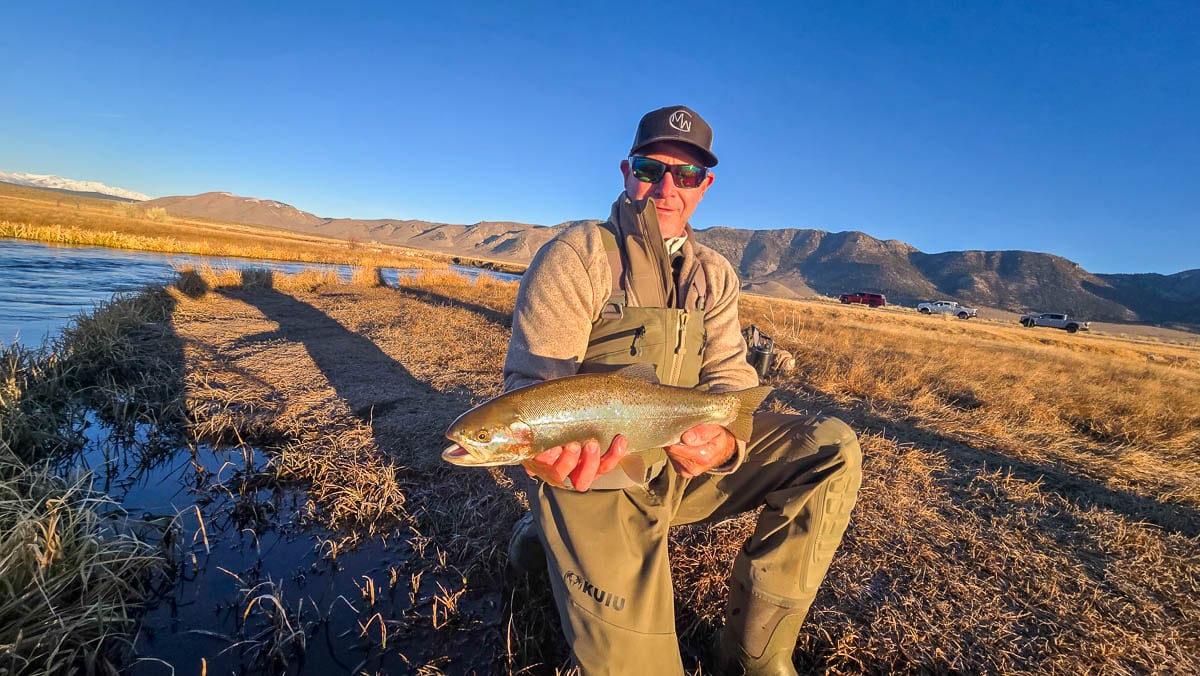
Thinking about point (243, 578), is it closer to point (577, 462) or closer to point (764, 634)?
point (577, 462)

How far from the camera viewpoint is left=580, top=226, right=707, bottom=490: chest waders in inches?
112

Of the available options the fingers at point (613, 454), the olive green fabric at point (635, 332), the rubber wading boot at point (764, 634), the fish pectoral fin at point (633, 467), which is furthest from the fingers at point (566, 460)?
the rubber wading boot at point (764, 634)

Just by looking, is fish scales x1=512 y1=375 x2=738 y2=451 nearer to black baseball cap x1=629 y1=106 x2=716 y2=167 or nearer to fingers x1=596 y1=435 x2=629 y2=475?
fingers x1=596 y1=435 x2=629 y2=475

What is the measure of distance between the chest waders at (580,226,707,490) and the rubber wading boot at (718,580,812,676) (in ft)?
2.98

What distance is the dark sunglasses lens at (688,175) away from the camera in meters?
3.24

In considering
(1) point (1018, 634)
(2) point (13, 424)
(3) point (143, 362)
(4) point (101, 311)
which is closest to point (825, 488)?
(1) point (1018, 634)

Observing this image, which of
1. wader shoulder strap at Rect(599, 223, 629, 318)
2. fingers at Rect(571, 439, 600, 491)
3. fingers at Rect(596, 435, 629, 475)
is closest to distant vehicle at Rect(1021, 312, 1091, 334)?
wader shoulder strap at Rect(599, 223, 629, 318)

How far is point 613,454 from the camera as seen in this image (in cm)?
246

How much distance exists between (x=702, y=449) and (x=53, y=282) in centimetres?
2334

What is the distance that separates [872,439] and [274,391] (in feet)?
26.3

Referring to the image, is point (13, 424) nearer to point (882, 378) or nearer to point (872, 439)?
point (872, 439)

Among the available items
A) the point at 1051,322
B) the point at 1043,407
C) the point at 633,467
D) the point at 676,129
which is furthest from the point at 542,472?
the point at 1051,322

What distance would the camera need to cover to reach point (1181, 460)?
6266 mm

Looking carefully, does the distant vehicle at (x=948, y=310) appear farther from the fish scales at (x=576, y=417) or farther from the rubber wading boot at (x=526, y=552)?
the rubber wading boot at (x=526, y=552)
